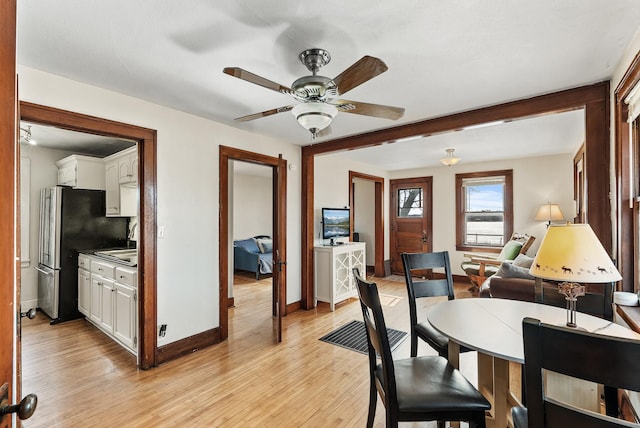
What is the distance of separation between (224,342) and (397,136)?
2.92m

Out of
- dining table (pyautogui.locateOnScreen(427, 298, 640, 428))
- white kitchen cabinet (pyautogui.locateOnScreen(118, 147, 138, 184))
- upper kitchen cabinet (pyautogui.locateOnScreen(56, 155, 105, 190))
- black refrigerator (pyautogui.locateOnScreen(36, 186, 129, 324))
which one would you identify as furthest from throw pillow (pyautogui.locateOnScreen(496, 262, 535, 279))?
upper kitchen cabinet (pyautogui.locateOnScreen(56, 155, 105, 190))

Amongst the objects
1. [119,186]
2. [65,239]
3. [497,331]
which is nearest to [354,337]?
[497,331]

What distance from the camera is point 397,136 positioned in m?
3.39

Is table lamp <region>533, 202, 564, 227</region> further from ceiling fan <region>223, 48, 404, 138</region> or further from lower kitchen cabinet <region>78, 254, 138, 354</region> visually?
lower kitchen cabinet <region>78, 254, 138, 354</region>

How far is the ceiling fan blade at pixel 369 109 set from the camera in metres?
1.89

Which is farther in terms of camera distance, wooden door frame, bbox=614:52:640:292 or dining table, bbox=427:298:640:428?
wooden door frame, bbox=614:52:640:292

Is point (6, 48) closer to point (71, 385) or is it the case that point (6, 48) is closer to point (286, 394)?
point (286, 394)

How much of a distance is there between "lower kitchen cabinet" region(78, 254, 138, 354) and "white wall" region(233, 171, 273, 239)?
3.80 m

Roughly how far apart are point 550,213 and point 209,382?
5287mm

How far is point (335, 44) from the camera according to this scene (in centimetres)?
177

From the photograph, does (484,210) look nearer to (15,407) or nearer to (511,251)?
(511,251)

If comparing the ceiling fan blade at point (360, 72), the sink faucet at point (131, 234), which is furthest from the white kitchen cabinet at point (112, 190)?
the ceiling fan blade at point (360, 72)

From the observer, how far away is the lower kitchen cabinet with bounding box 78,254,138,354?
2.82 meters

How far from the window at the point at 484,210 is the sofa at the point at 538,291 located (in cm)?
195
